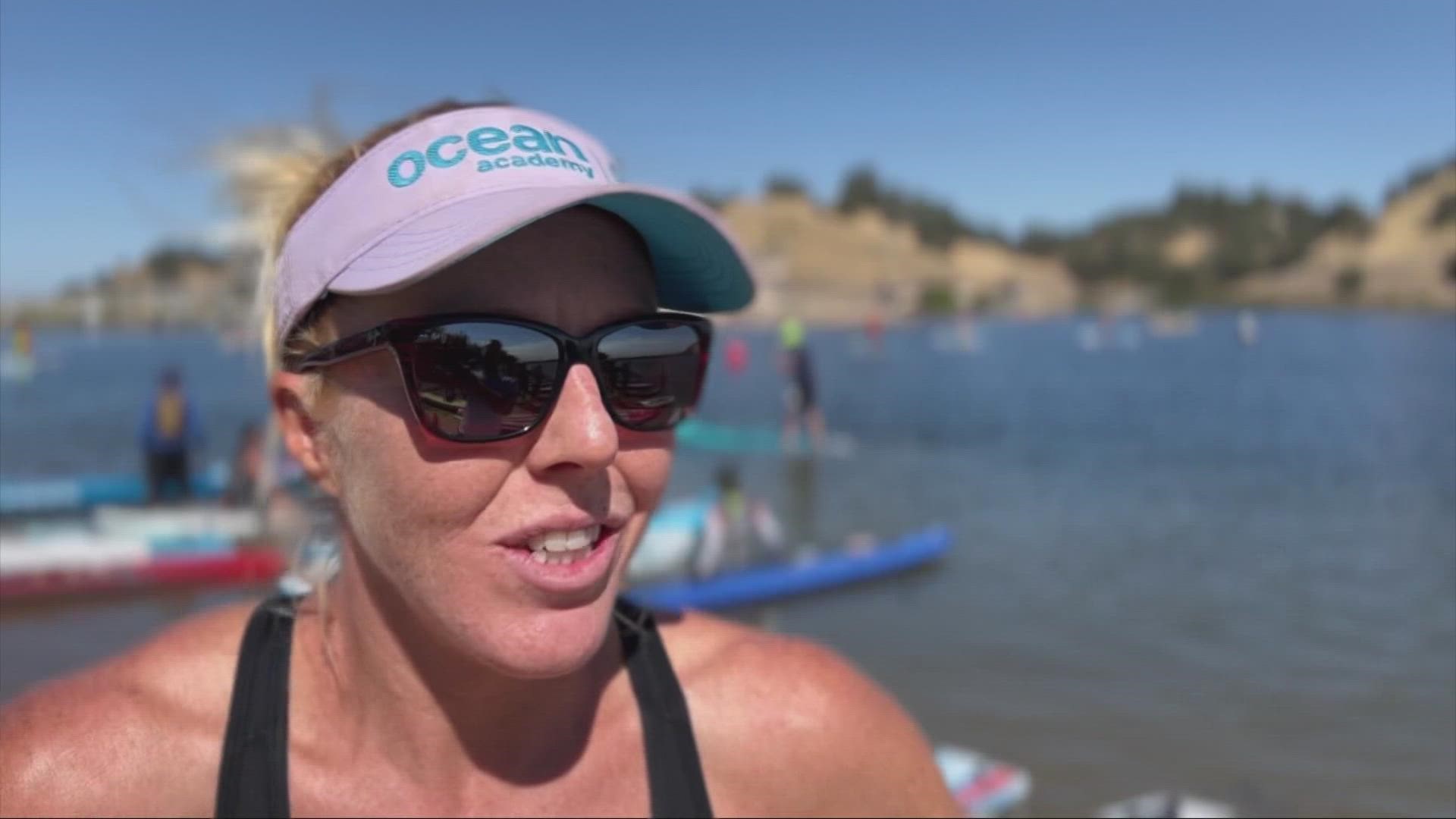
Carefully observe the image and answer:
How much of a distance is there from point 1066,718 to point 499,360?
7739 millimetres

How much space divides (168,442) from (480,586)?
13.5 m

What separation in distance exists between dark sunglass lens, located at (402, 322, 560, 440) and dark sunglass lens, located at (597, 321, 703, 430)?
11cm

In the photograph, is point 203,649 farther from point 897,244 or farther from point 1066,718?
point 897,244

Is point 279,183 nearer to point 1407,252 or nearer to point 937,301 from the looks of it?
point 1407,252

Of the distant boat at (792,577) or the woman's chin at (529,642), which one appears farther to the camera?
the distant boat at (792,577)

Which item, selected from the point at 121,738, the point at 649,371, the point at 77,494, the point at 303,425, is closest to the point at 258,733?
the point at 121,738

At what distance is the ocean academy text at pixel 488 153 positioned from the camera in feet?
4.69

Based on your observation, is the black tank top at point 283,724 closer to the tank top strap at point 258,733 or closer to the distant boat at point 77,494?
the tank top strap at point 258,733

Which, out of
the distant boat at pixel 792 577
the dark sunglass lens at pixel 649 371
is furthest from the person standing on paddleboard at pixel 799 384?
the dark sunglass lens at pixel 649 371

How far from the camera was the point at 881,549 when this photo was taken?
11.7 meters

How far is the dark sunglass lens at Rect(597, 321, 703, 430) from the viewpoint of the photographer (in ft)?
4.85

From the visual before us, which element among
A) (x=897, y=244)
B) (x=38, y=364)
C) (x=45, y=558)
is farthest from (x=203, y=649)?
A: (x=897, y=244)

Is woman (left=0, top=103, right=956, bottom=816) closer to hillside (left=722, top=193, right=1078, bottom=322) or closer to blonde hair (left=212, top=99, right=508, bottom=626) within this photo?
blonde hair (left=212, top=99, right=508, bottom=626)

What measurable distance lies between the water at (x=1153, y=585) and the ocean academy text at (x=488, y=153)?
1582 mm
